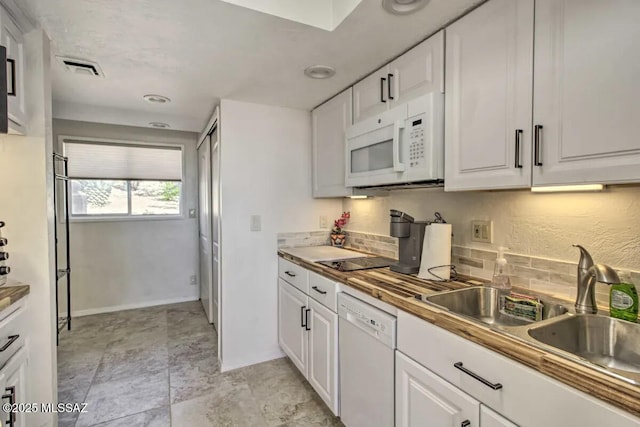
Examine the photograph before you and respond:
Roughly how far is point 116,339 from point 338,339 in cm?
248

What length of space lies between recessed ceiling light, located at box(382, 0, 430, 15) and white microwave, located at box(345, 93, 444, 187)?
1.18 feet

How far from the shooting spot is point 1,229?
1.52 metres

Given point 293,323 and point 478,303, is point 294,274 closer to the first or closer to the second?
point 293,323

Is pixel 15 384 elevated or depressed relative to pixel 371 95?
depressed

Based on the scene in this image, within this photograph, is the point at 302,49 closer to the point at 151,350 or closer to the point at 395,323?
the point at 395,323

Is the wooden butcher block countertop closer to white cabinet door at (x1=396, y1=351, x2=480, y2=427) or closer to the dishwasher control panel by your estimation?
the dishwasher control panel

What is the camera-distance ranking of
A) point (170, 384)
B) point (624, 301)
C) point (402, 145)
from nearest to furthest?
1. point (624, 301)
2. point (402, 145)
3. point (170, 384)

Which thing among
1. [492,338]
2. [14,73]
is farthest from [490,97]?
[14,73]

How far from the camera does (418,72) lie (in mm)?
1563

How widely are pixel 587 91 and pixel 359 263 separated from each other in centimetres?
142

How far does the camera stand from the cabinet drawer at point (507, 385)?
0.73 meters

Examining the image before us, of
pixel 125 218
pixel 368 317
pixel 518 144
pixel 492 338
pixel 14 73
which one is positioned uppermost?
pixel 14 73

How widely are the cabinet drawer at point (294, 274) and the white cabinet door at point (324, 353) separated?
142 millimetres

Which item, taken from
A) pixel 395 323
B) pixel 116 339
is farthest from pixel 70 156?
pixel 395 323
